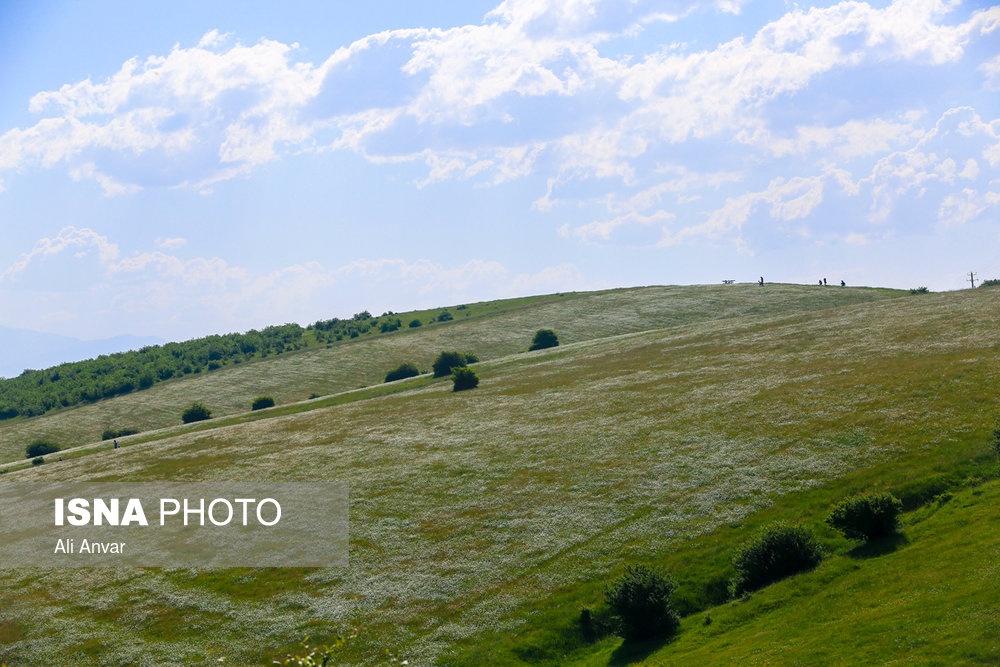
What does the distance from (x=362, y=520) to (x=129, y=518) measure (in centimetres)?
2172

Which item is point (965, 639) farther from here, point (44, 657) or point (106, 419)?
point (106, 419)

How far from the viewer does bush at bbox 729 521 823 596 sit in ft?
123

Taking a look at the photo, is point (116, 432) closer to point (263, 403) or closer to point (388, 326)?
point (263, 403)

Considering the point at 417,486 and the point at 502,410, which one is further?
the point at 502,410

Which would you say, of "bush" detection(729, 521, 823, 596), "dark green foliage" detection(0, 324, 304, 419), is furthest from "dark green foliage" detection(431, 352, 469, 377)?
"bush" detection(729, 521, 823, 596)

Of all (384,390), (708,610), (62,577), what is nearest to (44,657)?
(62,577)

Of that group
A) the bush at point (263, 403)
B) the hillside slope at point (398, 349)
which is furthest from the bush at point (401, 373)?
the bush at point (263, 403)

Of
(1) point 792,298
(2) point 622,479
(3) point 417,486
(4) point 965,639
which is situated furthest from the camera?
(1) point 792,298

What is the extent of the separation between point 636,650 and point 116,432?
102 m

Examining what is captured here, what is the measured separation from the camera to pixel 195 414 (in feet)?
384

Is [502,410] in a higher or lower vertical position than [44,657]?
higher

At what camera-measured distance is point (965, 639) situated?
2236 centimetres

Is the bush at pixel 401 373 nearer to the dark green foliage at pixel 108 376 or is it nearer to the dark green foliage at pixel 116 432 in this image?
the dark green foliage at pixel 116 432

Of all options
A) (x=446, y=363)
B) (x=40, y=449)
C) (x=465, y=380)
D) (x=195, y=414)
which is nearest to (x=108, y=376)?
(x=195, y=414)
